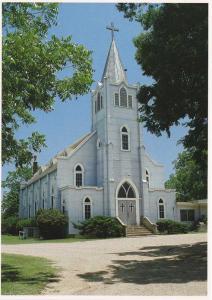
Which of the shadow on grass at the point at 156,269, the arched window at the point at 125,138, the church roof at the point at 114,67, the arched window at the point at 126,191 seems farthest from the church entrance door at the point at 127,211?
the shadow on grass at the point at 156,269

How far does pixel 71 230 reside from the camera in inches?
1432

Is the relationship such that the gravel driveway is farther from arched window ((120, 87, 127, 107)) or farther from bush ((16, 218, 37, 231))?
arched window ((120, 87, 127, 107))

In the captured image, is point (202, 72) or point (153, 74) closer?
point (202, 72)

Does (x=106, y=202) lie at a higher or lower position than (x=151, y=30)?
lower

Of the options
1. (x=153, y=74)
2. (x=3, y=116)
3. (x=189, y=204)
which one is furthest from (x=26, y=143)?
(x=189, y=204)

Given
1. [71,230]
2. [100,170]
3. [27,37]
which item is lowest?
[71,230]

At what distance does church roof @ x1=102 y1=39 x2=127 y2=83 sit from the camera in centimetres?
4222

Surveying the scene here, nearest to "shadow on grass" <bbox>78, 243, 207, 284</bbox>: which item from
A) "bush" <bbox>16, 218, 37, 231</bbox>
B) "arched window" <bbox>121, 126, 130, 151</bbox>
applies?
"arched window" <bbox>121, 126, 130, 151</bbox>

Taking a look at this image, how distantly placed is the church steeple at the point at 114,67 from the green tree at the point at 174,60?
22.7 metres

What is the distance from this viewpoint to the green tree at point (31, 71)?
1126 centimetres

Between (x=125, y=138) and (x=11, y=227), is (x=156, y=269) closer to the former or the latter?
(x=125, y=138)

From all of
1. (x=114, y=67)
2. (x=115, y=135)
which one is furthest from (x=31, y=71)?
(x=114, y=67)

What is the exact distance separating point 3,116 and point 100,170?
27.8m

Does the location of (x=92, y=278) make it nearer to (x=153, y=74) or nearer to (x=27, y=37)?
(x=27, y=37)
